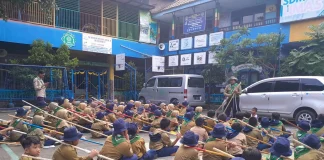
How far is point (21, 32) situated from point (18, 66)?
7.74 ft

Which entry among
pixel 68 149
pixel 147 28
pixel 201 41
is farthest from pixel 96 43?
pixel 68 149

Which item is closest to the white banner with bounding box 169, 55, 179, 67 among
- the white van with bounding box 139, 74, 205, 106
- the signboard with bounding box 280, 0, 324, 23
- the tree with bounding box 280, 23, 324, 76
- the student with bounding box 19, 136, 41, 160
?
the white van with bounding box 139, 74, 205, 106

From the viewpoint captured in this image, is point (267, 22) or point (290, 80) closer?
point (290, 80)

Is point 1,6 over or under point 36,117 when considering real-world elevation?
over

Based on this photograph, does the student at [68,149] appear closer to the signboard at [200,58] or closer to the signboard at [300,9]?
the signboard at [300,9]

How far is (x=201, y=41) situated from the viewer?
15.6m

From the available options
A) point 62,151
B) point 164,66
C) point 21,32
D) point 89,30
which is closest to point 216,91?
point 164,66

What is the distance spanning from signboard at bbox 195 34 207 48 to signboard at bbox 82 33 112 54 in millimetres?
5169

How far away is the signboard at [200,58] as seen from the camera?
14954mm

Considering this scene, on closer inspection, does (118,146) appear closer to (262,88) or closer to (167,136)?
(167,136)

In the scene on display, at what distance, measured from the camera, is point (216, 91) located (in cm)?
1556

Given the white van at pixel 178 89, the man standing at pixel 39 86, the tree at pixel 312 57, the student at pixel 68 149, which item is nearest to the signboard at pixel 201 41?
the white van at pixel 178 89

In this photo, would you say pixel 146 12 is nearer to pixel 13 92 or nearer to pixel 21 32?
pixel 21 32

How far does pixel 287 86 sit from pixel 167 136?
5511mm
